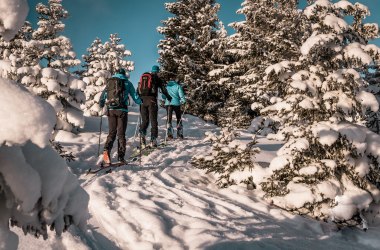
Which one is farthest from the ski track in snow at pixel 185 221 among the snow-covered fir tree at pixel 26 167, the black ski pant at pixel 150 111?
the black ski pant at pixel 150 111

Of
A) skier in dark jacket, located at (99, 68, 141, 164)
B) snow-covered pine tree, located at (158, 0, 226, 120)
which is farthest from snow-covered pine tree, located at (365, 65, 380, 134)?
snow-covered pine tree, located at (158, 0, 226, 120)

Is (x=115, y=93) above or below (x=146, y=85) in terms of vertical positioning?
below

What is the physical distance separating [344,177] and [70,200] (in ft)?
18.2

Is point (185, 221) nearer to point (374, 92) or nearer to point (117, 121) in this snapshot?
point (117, 121)

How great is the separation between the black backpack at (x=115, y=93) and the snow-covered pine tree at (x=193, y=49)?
12577mm

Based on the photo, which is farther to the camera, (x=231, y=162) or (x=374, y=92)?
(x=374, y=92)

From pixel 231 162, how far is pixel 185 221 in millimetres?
2698

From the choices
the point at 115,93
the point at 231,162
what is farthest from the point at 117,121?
the point at 231,162

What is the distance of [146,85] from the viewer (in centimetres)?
1069

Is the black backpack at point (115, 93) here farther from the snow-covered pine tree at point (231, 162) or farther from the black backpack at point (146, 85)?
the snow-covered pine tree at point (231, 162)

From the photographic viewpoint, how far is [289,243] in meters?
4.28

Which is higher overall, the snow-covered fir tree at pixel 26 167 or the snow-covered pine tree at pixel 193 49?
the snow-covered pine tree at pixel 193 49

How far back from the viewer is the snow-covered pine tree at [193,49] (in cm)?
2114

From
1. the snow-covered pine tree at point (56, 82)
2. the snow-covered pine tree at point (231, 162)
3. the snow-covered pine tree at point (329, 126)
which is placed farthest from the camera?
the snow-covered pine tree at point (56, 82)
